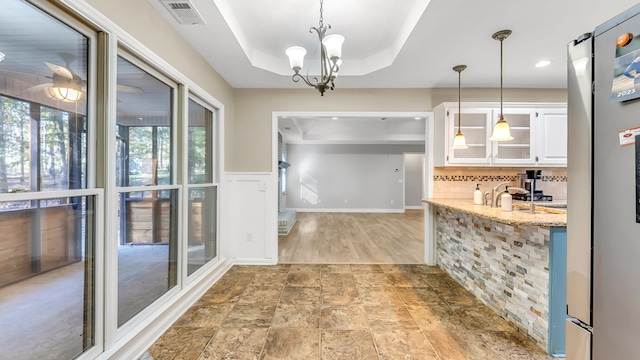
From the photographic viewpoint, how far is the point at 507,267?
2207 mm

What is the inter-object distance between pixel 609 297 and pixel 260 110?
3.58 meters

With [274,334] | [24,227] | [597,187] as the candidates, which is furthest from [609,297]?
[24,227]

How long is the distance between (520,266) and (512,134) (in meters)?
2.06

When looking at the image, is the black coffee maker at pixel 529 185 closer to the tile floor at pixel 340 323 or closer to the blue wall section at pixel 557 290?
the tile floor at pixel 340 323

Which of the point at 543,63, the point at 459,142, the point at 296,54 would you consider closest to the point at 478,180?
the point at 459,142

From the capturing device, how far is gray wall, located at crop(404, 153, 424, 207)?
32.4ft

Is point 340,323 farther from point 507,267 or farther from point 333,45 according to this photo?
point 333,45

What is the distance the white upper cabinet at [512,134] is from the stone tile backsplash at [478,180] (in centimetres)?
29

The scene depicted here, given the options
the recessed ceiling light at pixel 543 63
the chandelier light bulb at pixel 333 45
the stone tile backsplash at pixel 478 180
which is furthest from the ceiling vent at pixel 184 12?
the recessed ceiling light at pixel 543 63

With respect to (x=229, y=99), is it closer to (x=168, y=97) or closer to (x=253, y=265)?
(x=168, y=97)

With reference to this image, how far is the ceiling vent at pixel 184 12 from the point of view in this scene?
73.8 inches

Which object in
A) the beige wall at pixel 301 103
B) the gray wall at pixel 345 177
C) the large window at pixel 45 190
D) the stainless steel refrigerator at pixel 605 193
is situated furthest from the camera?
the gray wall at pixel 345 177

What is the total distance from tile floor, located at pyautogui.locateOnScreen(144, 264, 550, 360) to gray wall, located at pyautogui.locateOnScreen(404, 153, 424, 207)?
6985 mm

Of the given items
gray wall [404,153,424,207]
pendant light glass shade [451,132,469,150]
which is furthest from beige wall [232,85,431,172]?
gray wall [404,153,424,207]
